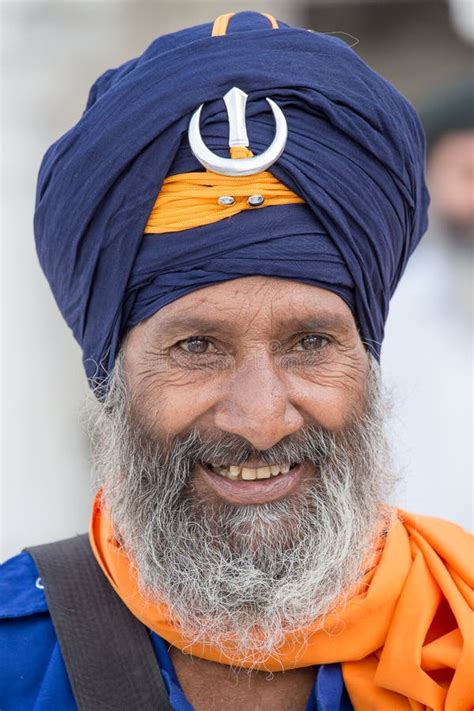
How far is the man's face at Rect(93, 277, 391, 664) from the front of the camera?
262 centimetres

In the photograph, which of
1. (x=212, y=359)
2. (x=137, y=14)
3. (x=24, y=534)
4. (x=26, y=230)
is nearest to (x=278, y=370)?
(x=212, y=359)

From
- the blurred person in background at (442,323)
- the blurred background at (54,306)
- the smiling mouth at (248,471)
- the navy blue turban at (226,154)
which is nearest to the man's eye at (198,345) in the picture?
the navy blue turban at (226,154)

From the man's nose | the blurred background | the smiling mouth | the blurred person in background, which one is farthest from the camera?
the blurred background

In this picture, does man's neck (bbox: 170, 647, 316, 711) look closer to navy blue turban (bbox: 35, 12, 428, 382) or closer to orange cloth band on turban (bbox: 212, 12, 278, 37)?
navy blue turban (bbox: 35, 12, 428, 382)

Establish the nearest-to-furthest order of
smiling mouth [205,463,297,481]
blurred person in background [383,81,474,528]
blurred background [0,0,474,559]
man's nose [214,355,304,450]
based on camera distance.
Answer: man's nose [214,355,304,450] → smiling mouth [205,463,297,481] → blurred person in background [383,81,474,528] → blurred background [0,0,474,559]

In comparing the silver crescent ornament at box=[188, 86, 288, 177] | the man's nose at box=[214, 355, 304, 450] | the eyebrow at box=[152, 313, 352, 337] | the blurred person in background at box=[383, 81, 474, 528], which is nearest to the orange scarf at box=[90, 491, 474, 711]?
the man's nose at box=[214, 355, 304, 450]

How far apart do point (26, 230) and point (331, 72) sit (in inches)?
173

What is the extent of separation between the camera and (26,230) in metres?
6.82

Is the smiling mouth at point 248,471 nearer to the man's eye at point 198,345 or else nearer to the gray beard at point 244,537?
the gray beard at point 244,537

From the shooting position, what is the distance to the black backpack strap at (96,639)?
2590 millimetres

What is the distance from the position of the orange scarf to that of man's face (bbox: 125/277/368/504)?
12.1 inches

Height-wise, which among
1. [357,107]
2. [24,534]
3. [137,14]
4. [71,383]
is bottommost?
[24,534]

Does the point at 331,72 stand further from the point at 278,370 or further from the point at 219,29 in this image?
the point at 278,370

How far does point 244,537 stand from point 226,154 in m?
0.91
